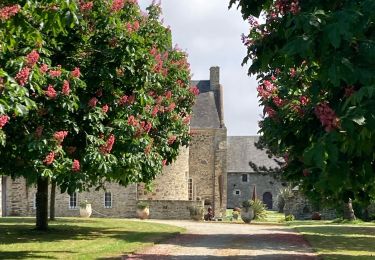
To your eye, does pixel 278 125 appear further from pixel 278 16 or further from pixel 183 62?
pixel 183 62

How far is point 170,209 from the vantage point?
132ft

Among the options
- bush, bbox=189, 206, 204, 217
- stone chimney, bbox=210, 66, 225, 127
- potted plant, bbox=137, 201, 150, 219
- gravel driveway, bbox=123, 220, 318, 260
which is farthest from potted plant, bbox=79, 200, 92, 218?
stone chimney, bbox=210, 66, 225, 127

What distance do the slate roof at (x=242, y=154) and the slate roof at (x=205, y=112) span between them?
22633mm

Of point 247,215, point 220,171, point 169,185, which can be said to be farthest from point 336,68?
point 220,171

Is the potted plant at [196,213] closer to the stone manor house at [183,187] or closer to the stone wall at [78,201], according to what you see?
the stone manor house at [183,187]

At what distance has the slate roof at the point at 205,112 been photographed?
52256mm

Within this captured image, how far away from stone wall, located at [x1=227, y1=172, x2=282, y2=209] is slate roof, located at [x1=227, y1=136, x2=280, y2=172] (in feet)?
3.73

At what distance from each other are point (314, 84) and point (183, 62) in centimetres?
1771

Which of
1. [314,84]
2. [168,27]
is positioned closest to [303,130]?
[314,84]

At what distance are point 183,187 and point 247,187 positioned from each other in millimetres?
34028

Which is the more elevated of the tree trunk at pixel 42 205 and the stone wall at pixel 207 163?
the stone wall at pixel 207 163

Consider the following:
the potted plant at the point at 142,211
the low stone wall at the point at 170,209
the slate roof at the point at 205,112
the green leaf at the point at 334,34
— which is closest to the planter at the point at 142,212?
the potted plant at the point at 142,211

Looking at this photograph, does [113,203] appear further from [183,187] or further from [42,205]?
[42,205]

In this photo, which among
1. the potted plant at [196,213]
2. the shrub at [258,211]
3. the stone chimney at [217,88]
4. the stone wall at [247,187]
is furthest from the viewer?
the stone wall at [247,187]
